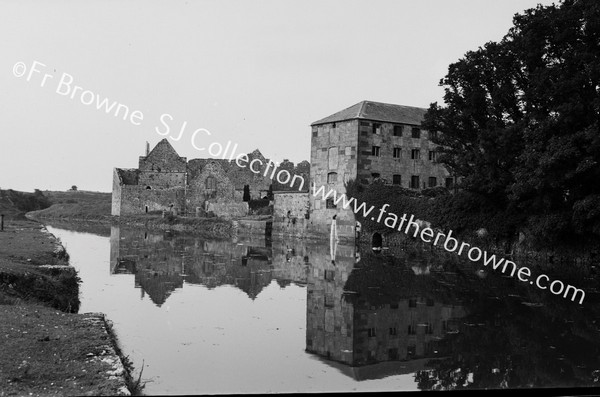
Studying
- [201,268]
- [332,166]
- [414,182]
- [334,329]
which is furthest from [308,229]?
[334,329]

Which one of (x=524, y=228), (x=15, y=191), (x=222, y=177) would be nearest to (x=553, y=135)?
(x=524, y=228)

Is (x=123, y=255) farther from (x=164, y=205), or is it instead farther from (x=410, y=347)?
(x=164, y=205)

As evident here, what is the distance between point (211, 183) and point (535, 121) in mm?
40675

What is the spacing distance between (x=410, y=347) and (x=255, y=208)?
164 ft

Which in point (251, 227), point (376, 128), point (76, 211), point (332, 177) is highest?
point (376, 128)

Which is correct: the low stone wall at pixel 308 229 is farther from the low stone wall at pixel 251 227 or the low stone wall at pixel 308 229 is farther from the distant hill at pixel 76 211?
the distant hill at pixel 76 211

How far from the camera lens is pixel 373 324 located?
530 inches

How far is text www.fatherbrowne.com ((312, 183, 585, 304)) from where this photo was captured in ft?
68.7

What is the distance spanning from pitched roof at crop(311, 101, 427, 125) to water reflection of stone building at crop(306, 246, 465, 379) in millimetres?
25732

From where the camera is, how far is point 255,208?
60875 millimetres

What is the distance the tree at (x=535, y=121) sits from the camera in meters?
25.9

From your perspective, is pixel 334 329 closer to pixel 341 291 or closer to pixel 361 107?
pixel 341 291

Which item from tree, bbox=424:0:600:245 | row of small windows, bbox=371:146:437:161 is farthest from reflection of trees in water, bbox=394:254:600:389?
row of small windows, bbox=371:146:437:161

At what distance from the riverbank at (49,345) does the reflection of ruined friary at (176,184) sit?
157ft
